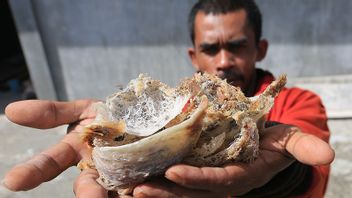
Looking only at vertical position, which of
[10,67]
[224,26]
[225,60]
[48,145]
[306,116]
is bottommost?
[48,145]

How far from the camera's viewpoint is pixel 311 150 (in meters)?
1.11

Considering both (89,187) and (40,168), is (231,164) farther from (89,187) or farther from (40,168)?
(40,168)

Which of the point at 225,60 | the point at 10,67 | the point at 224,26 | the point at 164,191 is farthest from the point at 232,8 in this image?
the point at 10,67

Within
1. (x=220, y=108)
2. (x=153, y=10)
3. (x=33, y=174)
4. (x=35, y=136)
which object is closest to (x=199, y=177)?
(x=220, y=108)

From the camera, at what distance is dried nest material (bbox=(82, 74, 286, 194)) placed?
1097 millimetres

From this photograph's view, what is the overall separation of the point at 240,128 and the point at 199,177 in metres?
0.20

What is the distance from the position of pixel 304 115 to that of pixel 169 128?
3.07 feet

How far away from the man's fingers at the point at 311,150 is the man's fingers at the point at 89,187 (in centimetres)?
53

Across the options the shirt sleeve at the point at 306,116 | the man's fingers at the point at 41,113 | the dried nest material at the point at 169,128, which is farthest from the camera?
the shirt sleeve at the point at 306,116

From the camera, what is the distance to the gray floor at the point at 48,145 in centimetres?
319

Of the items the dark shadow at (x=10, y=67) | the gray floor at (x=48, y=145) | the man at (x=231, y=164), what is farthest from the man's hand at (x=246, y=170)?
the dark shadow at (x=10, y=67)

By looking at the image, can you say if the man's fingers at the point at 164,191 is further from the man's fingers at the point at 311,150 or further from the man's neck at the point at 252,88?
the man's neck at the point at 252,88

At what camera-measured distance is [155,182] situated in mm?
1155

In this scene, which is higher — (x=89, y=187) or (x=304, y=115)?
(x=89, y=187)
